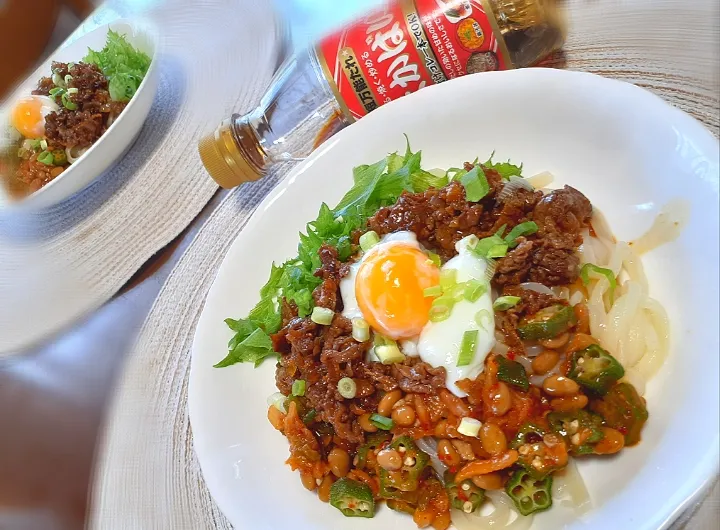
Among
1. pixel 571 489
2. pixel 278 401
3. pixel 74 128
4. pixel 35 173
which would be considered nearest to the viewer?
pixel 571 489

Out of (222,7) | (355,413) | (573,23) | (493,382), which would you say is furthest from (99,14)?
(493,382)

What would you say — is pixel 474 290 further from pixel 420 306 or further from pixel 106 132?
pixel 106 132

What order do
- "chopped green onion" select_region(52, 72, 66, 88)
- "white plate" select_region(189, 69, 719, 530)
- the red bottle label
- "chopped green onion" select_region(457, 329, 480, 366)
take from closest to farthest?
"white plate" select_region(189, 69, 719, 530), "chopped green onion" select_region(457, 329, 480, 366), the red bottle label, "chopped green onion" select_region(52, 72, 66, 88)

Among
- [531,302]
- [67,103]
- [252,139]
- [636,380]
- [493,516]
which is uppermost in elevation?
[67,103]

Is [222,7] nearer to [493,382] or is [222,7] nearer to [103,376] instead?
[103,376]

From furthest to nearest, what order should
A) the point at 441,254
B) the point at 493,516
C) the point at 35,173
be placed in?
the point at 35,173 < the point at 441,254 < the point at 493,516

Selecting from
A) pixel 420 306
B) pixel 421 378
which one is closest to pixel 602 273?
pixel 420 306

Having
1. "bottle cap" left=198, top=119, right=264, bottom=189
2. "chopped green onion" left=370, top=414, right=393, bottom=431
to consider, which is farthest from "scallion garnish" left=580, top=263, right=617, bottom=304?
"bottle cap" left=198, top=119, right=264, bottom=189

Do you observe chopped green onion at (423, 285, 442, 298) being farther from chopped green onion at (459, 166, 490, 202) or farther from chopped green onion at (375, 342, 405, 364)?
chopped green onion at (459, 166, 490, 202)
